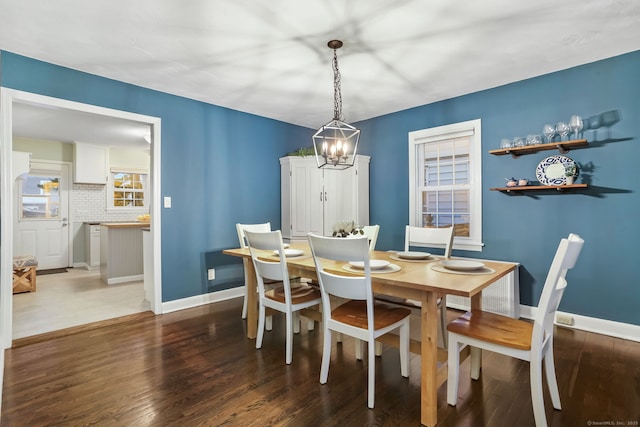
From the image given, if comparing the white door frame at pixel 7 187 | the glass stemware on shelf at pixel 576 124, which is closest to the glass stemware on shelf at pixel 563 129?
the glass stemware on shelf at pixel 576 124

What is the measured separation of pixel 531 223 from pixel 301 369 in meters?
2.61

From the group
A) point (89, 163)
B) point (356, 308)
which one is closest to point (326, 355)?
point (356, 308)

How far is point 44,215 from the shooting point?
19.9 ft

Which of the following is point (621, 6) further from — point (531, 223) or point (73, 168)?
point (73, 168)

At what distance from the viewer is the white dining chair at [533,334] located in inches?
58.6

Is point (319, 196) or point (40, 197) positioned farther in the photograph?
point (40, 197)

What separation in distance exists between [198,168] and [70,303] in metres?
2.17

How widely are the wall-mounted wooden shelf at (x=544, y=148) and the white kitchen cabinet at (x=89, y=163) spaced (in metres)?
6.80

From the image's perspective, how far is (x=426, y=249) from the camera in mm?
3963

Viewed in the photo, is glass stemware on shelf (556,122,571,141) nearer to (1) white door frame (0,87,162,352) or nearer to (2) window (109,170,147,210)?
(1) white door frame (0,87,162,352)

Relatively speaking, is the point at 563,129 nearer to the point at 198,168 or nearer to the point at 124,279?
the point at 198,168

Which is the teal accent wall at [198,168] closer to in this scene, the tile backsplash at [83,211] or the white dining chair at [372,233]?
the white dining chair at [372,233]

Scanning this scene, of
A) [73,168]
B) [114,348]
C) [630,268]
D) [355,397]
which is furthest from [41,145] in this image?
[630,268]

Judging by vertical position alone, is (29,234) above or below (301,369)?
above
